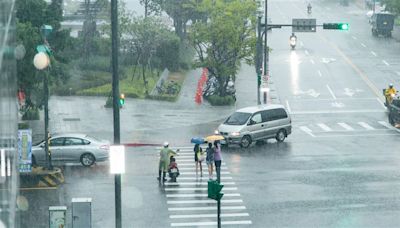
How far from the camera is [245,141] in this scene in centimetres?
4334

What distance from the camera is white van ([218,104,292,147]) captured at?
43.2m

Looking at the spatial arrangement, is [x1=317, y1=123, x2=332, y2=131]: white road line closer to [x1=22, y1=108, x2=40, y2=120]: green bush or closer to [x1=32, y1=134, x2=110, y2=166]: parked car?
[x1=32, y1=134, x2=110, y2=166]: parked car

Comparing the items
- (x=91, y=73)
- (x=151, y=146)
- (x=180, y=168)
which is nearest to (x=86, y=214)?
(x=180, y=168)

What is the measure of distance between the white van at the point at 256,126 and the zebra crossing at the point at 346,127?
8.75ft

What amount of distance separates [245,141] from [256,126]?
101 cm

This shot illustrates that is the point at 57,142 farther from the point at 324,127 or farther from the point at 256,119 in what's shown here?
the point at 324,127

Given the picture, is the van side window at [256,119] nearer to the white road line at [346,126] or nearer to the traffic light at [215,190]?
the white road line at [346,126]

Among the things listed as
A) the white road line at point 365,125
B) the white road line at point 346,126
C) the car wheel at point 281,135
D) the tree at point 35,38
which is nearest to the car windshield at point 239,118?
the car wheel at point 281,135

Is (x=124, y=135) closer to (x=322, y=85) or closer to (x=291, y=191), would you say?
(x=291, y=191)

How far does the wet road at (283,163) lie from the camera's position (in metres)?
30.2

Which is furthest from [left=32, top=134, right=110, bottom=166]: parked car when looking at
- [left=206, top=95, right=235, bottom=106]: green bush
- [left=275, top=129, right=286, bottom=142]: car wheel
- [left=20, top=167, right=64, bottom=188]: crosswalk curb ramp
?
[left=206, top=95, right=235, bottom=106]: green bush

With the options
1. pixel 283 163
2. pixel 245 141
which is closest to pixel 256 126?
pixel 245 141

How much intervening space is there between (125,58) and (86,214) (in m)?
43.2

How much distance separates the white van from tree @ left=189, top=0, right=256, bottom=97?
12.8 m
